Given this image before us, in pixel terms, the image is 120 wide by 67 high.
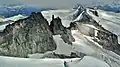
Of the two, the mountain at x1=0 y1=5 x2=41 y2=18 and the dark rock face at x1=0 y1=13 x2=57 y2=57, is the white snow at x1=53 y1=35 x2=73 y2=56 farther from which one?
the mountain at x1=0 y1=5 x2=41 y2=18

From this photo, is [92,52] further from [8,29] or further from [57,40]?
[8,29]

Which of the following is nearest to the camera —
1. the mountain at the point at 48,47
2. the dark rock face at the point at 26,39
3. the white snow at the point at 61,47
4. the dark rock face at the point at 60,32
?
the mountain at the point at 48,47

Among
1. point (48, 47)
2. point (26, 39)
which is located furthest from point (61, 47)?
point (26, 39)

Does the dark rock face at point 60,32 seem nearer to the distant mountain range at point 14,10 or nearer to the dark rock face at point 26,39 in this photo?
the dark rock face at point 26,39

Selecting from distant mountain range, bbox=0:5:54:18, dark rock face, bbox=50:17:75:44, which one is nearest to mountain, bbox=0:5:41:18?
distant mountain range, bbox=0:5:54:18

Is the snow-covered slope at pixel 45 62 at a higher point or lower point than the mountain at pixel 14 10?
higher

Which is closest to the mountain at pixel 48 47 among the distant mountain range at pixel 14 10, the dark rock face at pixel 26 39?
the dark rock face at pixel 26 39

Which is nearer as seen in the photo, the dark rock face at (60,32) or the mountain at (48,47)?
the mountain at (48,47)

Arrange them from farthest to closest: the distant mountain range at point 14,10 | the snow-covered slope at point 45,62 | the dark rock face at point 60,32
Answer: the distant mountain range at point 14,10
the dark rock face at point 60,32
the snow-covered slope at point 45,62

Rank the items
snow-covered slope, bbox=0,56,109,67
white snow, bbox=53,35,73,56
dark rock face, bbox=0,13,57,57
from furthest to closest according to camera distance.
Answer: white snow, bbox=53,35,73,56
dark rock face, bbox=0,13,57,57
snow-covered slope, bbox=0,56,109,67

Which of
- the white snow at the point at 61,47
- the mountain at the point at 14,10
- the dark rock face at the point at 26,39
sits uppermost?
the dark rock face at the point at 26,39
